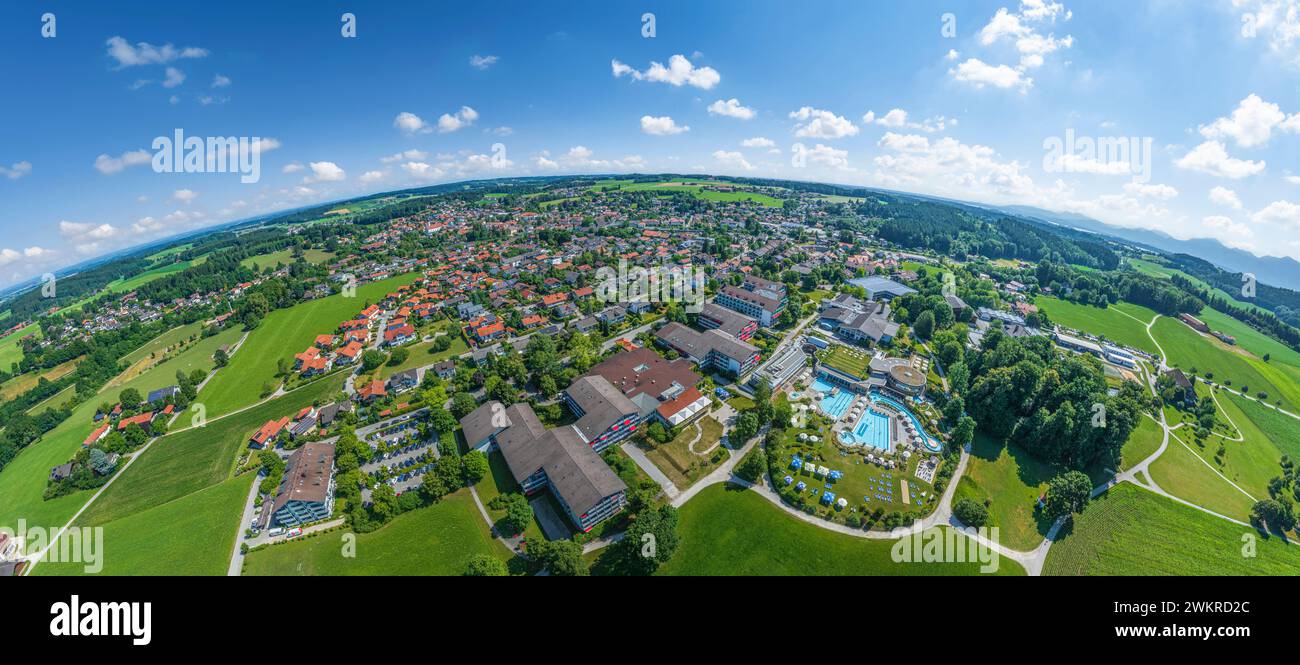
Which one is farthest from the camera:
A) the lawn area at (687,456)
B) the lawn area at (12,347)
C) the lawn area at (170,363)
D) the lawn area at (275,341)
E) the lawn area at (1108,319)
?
the lawn area at (12,347)

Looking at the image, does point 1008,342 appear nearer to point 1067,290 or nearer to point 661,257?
point 1067,290

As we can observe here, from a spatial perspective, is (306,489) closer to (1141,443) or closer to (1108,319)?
(1141,443)

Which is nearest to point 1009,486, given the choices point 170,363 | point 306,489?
point 306,489

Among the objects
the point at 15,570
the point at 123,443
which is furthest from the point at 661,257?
the point at 15,570

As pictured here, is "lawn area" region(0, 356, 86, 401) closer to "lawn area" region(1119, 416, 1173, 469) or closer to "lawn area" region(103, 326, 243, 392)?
"lawn area" region(103, 326, 243, 392)

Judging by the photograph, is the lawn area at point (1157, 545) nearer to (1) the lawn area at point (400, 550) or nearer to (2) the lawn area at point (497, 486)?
(2) the lawn area at point (497, 486)

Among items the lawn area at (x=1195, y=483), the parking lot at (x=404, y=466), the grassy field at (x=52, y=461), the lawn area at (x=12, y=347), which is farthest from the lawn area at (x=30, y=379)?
the lawn area at (x=1195, y=483)

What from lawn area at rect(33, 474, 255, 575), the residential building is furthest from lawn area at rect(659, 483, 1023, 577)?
lawn area at rect(33, 474, 255, 575)
